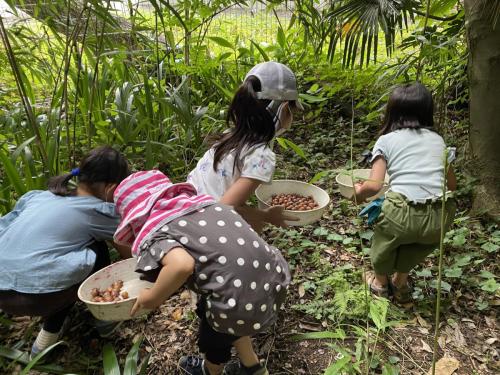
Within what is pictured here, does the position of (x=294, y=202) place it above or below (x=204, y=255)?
below

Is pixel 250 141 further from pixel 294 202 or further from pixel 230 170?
pixel 294 202

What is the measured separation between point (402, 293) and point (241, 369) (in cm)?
78

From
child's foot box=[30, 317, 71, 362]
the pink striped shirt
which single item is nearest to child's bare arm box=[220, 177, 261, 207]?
the pink striped shirt

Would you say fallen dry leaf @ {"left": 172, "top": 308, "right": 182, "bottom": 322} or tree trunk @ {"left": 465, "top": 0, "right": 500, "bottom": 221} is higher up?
tree trunk @ {"left": 465, "top": 0, "right": 500, "bottom": 221}

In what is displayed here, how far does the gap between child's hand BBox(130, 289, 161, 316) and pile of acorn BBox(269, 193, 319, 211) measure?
0.78m

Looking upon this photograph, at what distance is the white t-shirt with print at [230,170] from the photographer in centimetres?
135

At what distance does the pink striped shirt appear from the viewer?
1081mm

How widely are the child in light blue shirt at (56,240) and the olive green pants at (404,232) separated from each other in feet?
3.30

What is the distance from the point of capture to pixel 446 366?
4.51 feet

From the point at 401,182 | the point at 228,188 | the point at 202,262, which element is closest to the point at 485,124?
the point at 401,182

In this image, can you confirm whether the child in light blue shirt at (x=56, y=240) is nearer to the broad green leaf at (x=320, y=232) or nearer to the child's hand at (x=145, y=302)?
the child's hand at (x=145, y=302)

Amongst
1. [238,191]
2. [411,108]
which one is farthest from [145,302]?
[411,108]

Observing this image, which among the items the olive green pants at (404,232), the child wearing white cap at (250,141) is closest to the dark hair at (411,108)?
the olive green pants at (404,232)

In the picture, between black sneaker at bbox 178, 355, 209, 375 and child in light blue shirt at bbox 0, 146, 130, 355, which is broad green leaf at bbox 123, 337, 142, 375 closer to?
black sneaker at bbox 178, 355, 209, 375
